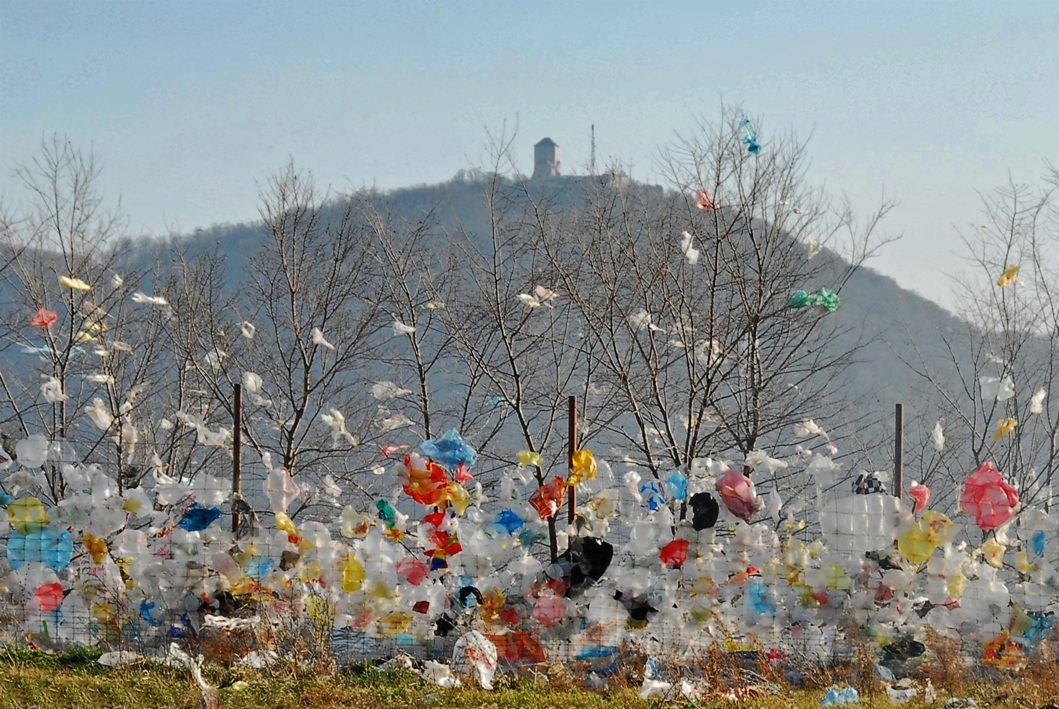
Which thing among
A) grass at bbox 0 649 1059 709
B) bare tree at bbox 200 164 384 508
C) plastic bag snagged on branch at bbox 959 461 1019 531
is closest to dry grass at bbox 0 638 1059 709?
grass at bbox 0 649 1059 709

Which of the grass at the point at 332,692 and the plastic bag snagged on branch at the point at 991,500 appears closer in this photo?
the grass at the point at 332,692

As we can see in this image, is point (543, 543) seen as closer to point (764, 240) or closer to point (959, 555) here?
point (959, 555)

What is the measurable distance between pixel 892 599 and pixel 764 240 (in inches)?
189

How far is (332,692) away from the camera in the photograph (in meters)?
4.62

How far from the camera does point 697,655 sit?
18.3ft

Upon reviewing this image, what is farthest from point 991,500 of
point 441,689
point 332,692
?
point 332,692

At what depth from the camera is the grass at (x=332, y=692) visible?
179 inches

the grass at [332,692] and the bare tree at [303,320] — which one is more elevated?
the bare tree at [303,320]

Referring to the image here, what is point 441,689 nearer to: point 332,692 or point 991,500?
point 332,692

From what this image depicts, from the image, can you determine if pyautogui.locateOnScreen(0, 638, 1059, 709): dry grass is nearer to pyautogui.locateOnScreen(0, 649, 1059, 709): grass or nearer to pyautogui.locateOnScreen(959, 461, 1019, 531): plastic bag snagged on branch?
pyautogui.locateOnScreen(0, 649, 1059, 709): grass

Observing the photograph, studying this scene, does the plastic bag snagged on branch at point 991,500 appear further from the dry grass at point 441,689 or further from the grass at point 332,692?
the grass at point 332,692

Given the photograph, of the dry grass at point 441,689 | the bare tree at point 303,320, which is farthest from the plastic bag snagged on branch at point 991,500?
the bare tree at point 303,320

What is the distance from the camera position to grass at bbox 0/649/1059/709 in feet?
14.9

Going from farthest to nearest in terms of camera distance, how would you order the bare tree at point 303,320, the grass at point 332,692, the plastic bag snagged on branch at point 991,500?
the bare tree at point 303,320 → the plastic bag snagged on branch at point 991,500 → the grass at point 332,692
